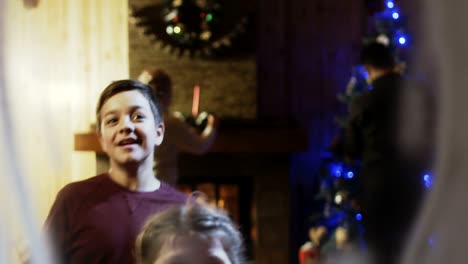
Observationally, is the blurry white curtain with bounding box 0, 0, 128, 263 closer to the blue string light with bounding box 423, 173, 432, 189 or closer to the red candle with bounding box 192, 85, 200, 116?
the red candle with bounding box 192, 85, 200, 116

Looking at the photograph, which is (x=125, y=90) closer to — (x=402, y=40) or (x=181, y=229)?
(x=181, y=229)

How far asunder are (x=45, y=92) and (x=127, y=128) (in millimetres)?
90

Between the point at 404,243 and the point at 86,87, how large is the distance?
0.34 m

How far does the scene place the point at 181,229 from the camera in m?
0.66

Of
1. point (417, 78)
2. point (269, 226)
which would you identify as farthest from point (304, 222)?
point (417, 78)

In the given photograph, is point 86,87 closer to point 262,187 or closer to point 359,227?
point 262,187

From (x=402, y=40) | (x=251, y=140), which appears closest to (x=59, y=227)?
(x=251, y=140)

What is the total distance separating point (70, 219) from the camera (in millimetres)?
652

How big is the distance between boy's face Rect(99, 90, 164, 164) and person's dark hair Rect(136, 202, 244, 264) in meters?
0.06

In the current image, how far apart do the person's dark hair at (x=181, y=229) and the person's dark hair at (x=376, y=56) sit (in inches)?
8.9

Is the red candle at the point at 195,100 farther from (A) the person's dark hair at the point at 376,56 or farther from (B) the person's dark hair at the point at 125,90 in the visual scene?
(A) the person's dark hair at the point at 376,56

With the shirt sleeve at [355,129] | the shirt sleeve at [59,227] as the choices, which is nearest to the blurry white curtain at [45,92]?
the shirt sleeve at [59,227]

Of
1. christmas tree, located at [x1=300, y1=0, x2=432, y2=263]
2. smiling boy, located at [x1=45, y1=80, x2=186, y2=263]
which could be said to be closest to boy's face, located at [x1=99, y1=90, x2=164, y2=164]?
smiling boy, located at [x1=45, y1=80, x2=186, y2=263]

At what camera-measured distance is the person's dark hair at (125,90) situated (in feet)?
2.15
